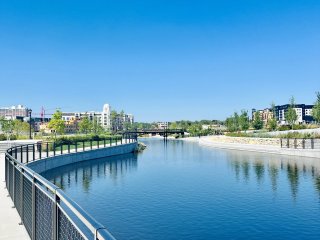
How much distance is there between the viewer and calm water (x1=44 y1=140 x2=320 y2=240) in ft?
41.3

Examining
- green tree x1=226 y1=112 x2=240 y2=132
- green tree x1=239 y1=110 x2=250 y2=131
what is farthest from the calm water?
green tree x1=226 y1=112 x2=240 y2=132

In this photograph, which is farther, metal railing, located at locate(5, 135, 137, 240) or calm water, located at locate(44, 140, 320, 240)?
calm water, located at locate(44, 140, 320, 240)

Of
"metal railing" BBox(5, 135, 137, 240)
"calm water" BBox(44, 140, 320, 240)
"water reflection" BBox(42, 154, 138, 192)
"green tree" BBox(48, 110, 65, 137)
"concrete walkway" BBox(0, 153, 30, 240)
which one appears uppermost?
"green tree" BBox(48, 110, 65, 137)

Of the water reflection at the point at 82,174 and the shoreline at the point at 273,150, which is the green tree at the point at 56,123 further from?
the shoreline at the point at 273,150

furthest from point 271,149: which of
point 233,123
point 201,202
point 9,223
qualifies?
point 233,123

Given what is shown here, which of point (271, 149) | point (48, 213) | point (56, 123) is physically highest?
point (56, 123)

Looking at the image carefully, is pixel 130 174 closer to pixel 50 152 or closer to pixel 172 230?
pixel 50 152

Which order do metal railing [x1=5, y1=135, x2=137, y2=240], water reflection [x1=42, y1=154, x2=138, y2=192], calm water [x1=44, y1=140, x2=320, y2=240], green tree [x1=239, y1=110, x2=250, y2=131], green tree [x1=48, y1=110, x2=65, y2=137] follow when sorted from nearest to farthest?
metal railing [x1=5, y1=135, x2=137, y2=240], calm water [x1=44, y1=140, x2=320, y2=240], water reflection [x1=42, y1=154, x2=138, y2=192], green tree [x1=48, y1=110, x2=65, y2=137], green tree [x1=239, y1=110, x2=250, y2=131]

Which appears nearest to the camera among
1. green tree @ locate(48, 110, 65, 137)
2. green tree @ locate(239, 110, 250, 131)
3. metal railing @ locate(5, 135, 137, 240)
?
metal railing @ locate(5, 135, 137, 240)

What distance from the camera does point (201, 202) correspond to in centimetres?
1686

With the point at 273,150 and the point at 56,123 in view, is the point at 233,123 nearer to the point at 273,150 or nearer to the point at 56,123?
the point at 273,150

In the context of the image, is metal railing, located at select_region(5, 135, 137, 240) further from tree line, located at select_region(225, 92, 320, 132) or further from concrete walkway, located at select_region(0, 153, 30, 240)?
tree line, located at select_region(225, 92, 320, 132)

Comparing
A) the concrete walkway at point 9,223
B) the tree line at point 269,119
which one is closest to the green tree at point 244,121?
the tree line at point 269,119

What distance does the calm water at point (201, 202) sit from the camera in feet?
41.3
